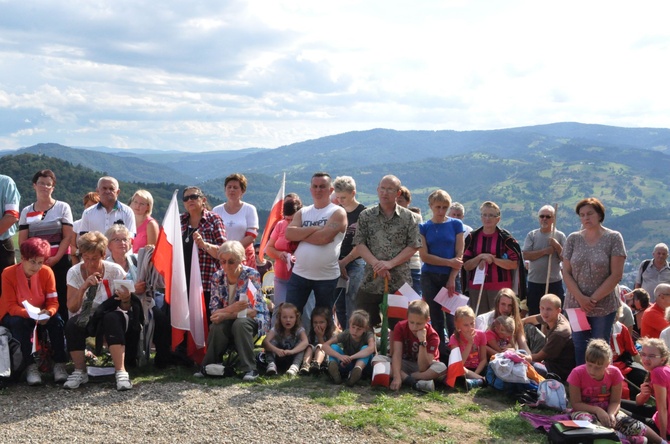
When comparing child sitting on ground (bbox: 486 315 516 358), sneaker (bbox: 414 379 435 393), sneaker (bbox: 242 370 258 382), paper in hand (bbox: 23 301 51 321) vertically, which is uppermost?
paper in hand (bbox: 23 301 51 321)

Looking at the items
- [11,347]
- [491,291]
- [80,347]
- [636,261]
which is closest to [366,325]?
[491,291]

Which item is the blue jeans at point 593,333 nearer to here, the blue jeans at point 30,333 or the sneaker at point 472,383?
the sneaker at point 472,383

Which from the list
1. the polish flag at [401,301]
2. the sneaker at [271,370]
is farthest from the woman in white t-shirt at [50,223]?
the polish flag at [401,301]

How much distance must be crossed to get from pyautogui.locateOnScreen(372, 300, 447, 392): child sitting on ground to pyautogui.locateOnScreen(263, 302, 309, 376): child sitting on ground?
1.02m

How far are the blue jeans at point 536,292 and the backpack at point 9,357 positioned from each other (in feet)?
23.2

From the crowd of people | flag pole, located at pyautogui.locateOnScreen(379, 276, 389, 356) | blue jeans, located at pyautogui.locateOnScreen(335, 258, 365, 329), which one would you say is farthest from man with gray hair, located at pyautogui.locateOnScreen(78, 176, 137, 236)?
flag pole, located at pyautogui.locateOnScreen(379, 276, 389, 356)

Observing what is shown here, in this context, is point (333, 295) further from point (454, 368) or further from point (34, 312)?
point (34, 312)

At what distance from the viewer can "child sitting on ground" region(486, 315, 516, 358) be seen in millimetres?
7324

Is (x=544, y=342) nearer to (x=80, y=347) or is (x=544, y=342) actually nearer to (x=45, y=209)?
(x=80, y=347)

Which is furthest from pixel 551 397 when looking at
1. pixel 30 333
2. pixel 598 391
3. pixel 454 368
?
pixel 30 333

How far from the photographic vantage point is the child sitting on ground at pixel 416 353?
687cm

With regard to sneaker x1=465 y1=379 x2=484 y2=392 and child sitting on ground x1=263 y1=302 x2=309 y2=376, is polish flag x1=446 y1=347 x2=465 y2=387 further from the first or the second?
child sitting on ground x1=263 y1=302 x2=309 y2=376

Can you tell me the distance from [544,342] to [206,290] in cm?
431

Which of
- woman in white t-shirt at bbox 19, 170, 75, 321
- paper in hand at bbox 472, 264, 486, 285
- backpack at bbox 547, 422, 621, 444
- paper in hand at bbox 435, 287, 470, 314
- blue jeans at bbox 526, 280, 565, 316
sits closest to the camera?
backpack at bbox 547, 422, 621, 444
